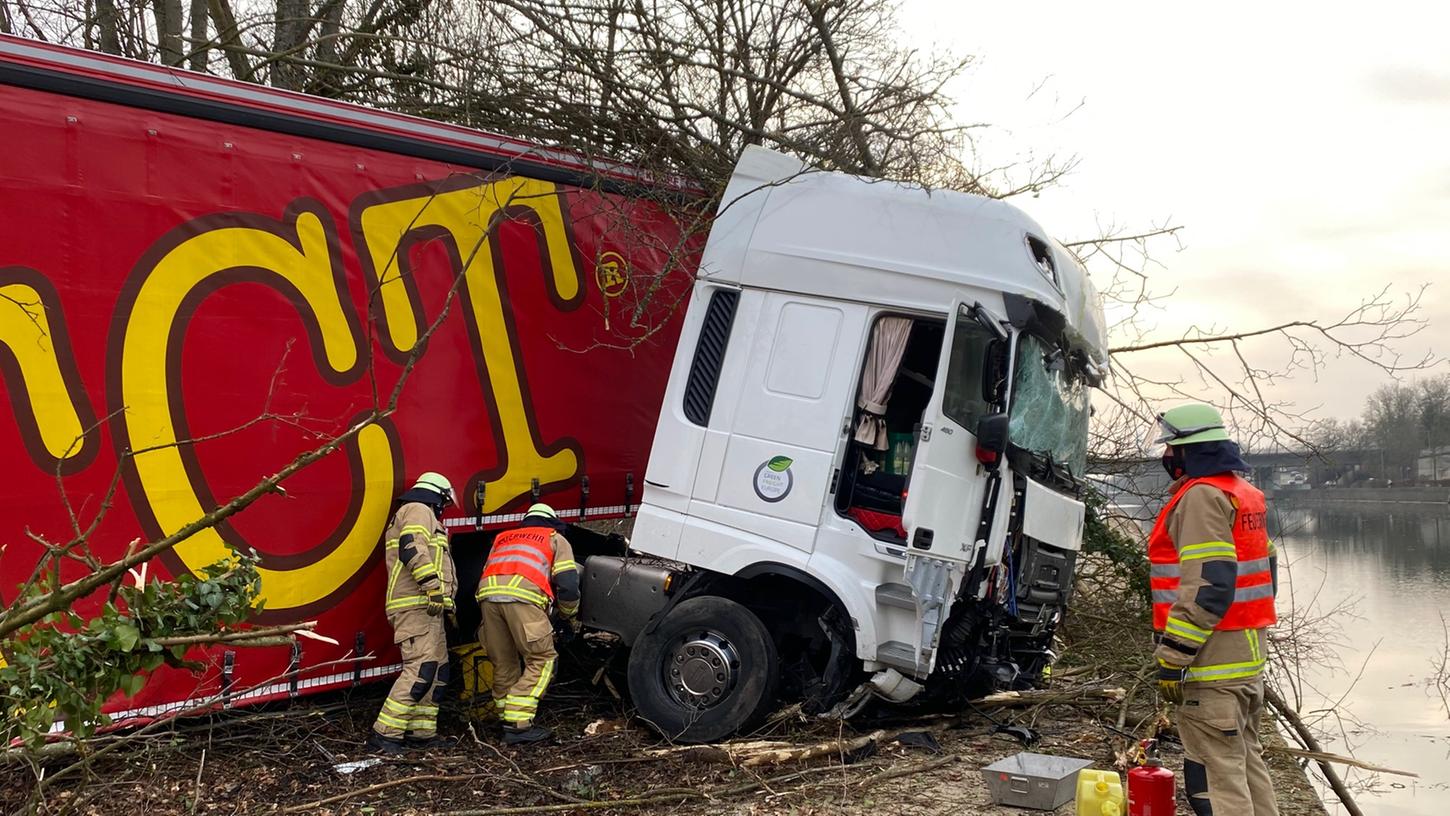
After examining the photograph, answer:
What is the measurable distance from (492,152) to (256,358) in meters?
1.80

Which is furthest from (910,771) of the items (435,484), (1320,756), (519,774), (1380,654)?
(1380,654)

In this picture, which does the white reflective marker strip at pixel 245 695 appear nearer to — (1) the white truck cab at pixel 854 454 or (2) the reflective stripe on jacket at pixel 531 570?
(2) the reflective stripe on jacket at pixel 531 570

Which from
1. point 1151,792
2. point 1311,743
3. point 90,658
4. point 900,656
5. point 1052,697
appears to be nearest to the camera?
point 90,658

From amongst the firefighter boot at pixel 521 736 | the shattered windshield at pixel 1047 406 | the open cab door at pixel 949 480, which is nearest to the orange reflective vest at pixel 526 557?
the firefighter boot at pixel 521 736

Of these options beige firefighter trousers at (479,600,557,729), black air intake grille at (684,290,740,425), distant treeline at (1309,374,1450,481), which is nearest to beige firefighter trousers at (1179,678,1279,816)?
black air intake grille at (684,290,740,425)

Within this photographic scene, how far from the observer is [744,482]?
596 centimetres

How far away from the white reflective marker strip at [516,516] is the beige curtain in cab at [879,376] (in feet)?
5.83

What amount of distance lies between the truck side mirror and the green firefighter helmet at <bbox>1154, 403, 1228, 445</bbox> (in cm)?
108

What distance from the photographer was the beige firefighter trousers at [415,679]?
5727mm

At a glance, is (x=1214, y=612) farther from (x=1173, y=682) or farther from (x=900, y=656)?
(x=900, y=656)

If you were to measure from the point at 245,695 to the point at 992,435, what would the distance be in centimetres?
367

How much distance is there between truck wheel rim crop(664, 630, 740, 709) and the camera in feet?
19.1

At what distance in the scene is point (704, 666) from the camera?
5.89 metres

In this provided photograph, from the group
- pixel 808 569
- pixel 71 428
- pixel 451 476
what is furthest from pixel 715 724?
pixel 71 428
